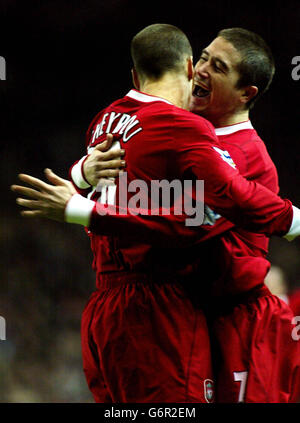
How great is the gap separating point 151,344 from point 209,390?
0.97ft

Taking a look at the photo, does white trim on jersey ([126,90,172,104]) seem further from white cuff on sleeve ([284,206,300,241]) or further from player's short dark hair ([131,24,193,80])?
white cuff on sleeve ([284,206,300,241])

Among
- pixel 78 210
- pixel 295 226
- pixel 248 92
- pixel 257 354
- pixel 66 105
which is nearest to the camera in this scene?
pixel 78 210

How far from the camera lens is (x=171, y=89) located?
2531 millimetres

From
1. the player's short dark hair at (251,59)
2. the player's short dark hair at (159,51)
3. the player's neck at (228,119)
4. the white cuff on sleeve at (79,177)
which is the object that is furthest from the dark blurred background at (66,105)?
the player's short dark hair at (159,51)

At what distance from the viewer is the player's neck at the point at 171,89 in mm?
2518

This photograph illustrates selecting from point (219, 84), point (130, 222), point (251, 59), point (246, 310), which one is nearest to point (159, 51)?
point (219, 84)

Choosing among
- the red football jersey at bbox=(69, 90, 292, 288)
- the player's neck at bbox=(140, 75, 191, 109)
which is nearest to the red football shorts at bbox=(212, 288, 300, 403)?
the red football jersey at bbox=(69, 90, 292, 288)

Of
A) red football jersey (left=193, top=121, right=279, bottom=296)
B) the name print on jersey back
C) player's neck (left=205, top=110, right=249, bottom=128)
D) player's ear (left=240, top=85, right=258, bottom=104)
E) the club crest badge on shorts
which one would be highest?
player's ear (left=240, top=85, right=258, bottom=104)

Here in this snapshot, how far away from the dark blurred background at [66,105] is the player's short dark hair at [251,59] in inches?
150

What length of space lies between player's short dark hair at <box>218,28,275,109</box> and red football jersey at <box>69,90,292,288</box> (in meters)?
0.65

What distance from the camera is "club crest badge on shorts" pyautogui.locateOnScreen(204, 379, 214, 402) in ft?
7.74

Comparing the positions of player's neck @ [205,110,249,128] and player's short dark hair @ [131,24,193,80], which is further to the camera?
player's neck @ [205,110,249,128]

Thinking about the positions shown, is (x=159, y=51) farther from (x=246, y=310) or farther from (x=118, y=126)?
(x=246, y=310)
